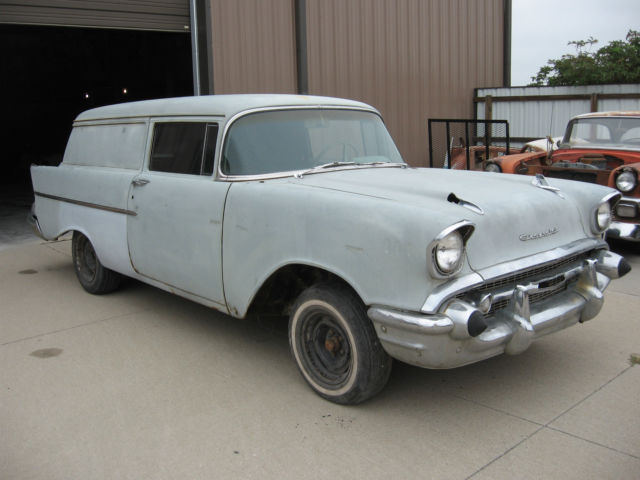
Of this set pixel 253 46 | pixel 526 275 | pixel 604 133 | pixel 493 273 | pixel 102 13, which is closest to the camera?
pixel 493 273

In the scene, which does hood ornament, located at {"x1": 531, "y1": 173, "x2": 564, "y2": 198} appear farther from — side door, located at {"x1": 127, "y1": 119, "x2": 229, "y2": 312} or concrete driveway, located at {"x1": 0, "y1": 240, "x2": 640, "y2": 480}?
side door, located at {"x1": 127, "y1": 119, "x2": 229, "y2": 312}

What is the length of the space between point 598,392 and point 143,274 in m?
3.16

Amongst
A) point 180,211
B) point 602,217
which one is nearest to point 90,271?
point 180,211

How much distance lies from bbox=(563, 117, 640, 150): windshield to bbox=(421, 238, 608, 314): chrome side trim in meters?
4.44

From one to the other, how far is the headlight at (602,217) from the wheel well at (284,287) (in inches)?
67.1

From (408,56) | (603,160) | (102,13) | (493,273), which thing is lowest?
(493,273)

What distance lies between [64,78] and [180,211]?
70.6 ft

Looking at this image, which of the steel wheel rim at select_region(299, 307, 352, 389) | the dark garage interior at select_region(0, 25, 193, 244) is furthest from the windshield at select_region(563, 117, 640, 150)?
the dark garage interior at select_region(0, 25, 193, 244)

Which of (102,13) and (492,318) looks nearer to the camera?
(492,318)

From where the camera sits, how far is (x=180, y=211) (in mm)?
4109

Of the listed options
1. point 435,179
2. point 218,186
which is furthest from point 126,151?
point 435,179

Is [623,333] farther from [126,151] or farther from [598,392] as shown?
[126,151]

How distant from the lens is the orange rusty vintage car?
651 centimetres

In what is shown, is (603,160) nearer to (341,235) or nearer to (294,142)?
(294,142)
